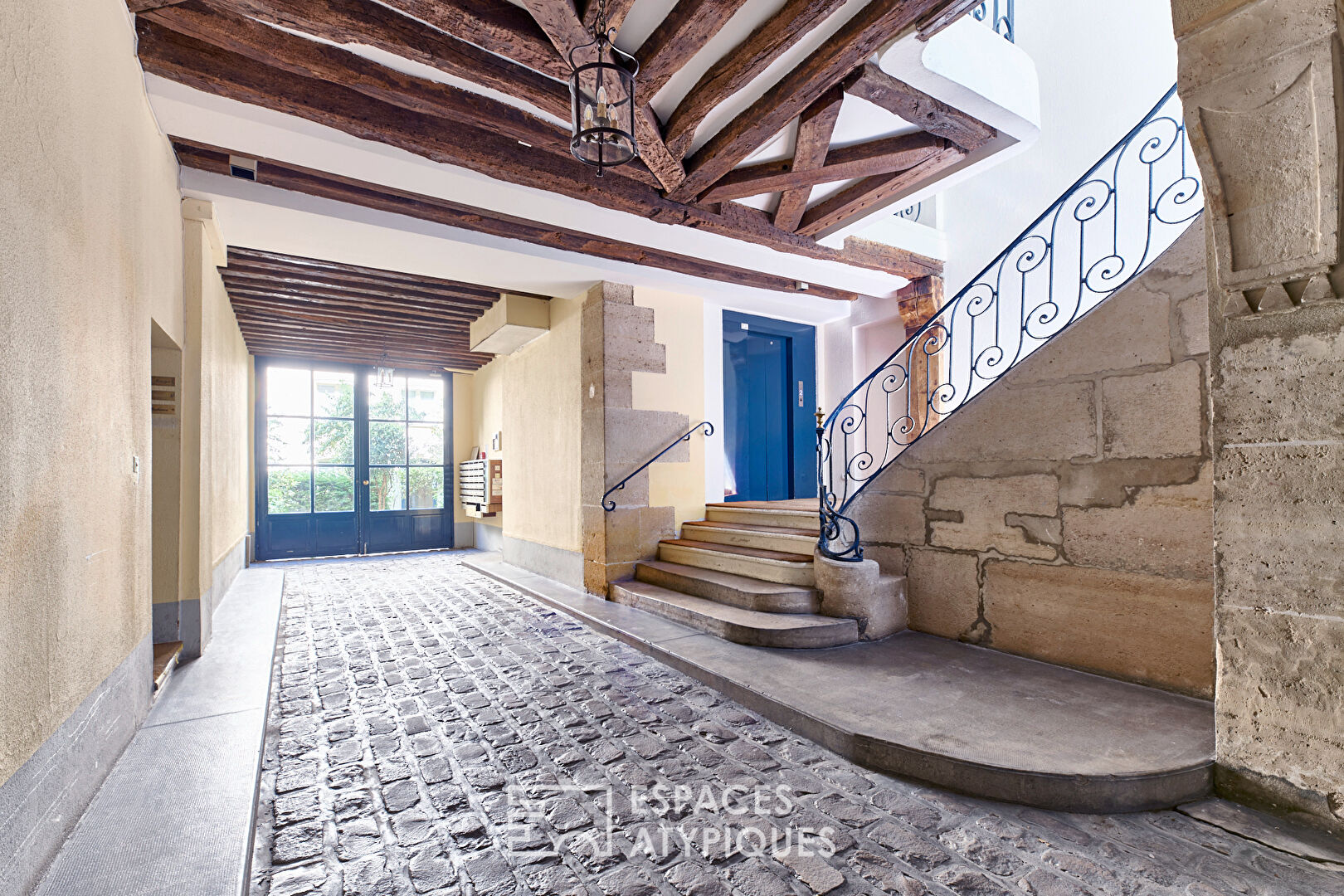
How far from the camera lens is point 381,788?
6.82 feet

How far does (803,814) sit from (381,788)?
141cm

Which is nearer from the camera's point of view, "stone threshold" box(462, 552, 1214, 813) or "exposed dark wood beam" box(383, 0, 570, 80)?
"stone threshold" box(462, 552, 1214, 813)

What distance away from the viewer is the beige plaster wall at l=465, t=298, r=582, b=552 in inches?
221

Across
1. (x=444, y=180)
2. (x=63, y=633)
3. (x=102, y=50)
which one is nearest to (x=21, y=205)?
(x=102, y=50)

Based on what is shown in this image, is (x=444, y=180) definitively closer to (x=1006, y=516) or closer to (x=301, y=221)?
(x=301, y=221)

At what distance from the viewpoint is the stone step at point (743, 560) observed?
391cm

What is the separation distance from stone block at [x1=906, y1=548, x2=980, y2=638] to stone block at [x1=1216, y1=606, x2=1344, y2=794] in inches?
53.4

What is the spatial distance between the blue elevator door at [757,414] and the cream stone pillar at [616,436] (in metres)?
1.28

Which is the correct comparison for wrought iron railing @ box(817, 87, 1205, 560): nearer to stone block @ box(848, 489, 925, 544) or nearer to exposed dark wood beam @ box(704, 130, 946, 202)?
stone block @ box(848, 489, 925, 544)

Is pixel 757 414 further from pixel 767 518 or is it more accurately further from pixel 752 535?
pixel 752 535

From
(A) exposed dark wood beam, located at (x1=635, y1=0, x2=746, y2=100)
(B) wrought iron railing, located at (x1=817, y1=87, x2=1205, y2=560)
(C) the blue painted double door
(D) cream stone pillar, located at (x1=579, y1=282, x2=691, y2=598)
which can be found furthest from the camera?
(C) the blue painted double door


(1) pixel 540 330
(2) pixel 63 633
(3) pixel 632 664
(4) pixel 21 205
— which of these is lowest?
(3) pixel 632 664

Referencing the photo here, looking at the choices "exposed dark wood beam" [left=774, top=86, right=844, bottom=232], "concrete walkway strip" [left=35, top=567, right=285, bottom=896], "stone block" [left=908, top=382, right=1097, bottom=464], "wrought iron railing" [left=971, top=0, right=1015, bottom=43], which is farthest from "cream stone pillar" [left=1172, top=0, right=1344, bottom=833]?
"concrete walkway strip" [left=35, top=567, right=285, bottom=896]

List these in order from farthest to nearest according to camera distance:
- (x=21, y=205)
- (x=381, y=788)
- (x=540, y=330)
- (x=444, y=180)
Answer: (x=540, y=330) < (x=444, y=180) < (x=381, y=788) < (x=21, y=205)
